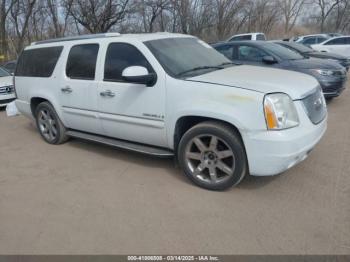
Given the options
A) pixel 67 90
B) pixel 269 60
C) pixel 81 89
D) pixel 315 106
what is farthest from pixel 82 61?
pixel 269 60

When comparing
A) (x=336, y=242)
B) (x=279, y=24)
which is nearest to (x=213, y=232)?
(x=336, y=242)

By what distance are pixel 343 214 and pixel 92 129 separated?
353 centimetres

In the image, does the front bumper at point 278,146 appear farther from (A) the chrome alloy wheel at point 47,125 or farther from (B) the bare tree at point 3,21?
(B) the bare tree at point 3,21

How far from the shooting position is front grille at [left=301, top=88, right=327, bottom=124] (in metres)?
3.45

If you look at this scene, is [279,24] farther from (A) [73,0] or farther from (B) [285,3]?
(A) [73,0]

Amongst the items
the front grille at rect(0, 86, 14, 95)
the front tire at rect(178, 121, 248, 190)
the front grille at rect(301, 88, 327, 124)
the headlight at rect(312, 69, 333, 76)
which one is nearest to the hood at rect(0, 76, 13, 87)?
the front grille at rect(0, 86, 14, 95)

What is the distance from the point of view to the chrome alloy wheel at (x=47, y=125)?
→ 221 inches

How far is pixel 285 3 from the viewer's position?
49500 mm

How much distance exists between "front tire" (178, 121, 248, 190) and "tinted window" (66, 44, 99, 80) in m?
1.86

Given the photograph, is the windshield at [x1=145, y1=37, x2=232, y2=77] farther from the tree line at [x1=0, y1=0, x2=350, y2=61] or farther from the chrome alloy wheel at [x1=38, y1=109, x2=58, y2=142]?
the tree line at [x1=0, y1=0, x2=350, y2=61]

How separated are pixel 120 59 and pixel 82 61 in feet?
2.75

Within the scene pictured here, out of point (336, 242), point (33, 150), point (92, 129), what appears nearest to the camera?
point (336, 242)

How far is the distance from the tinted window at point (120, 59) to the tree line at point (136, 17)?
69.9 feet

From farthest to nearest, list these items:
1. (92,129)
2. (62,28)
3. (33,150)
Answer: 1. (62,28)
2. (33,150)
3. (92,129)
